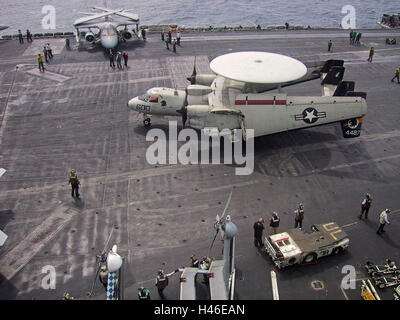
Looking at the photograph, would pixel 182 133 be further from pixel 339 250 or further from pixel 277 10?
pixel 277 10

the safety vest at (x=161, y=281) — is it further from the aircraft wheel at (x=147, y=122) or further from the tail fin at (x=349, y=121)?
the tail fin at (x=349, y=121)

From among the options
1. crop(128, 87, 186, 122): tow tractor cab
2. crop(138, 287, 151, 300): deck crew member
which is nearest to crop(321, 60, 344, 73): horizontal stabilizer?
crop(128, 87, 186, 122): tow tractor cab

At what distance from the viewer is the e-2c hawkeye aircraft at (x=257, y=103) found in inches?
1193

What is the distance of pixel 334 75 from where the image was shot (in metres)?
34.4

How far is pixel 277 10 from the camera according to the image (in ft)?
345

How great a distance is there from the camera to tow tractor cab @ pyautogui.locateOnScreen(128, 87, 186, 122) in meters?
33.1

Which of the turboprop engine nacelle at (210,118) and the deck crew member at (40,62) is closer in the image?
the turboprop engine nacelle at (210,118)

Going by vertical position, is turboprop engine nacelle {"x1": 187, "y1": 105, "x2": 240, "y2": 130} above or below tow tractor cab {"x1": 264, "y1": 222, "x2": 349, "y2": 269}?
above

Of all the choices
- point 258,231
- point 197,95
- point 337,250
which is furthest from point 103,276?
point 197,95

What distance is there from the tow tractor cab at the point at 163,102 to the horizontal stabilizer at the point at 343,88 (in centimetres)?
1347

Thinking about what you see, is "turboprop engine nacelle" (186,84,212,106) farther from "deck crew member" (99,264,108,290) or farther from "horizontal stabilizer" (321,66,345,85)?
"deck crew member" (99,264,108,290)

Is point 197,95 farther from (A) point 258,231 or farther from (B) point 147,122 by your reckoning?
(A) point 258,231

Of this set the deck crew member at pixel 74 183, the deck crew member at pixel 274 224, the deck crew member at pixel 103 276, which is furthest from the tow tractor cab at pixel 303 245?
the deck crew member at pixel 74 183

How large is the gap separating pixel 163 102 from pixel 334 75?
52.3 ft
